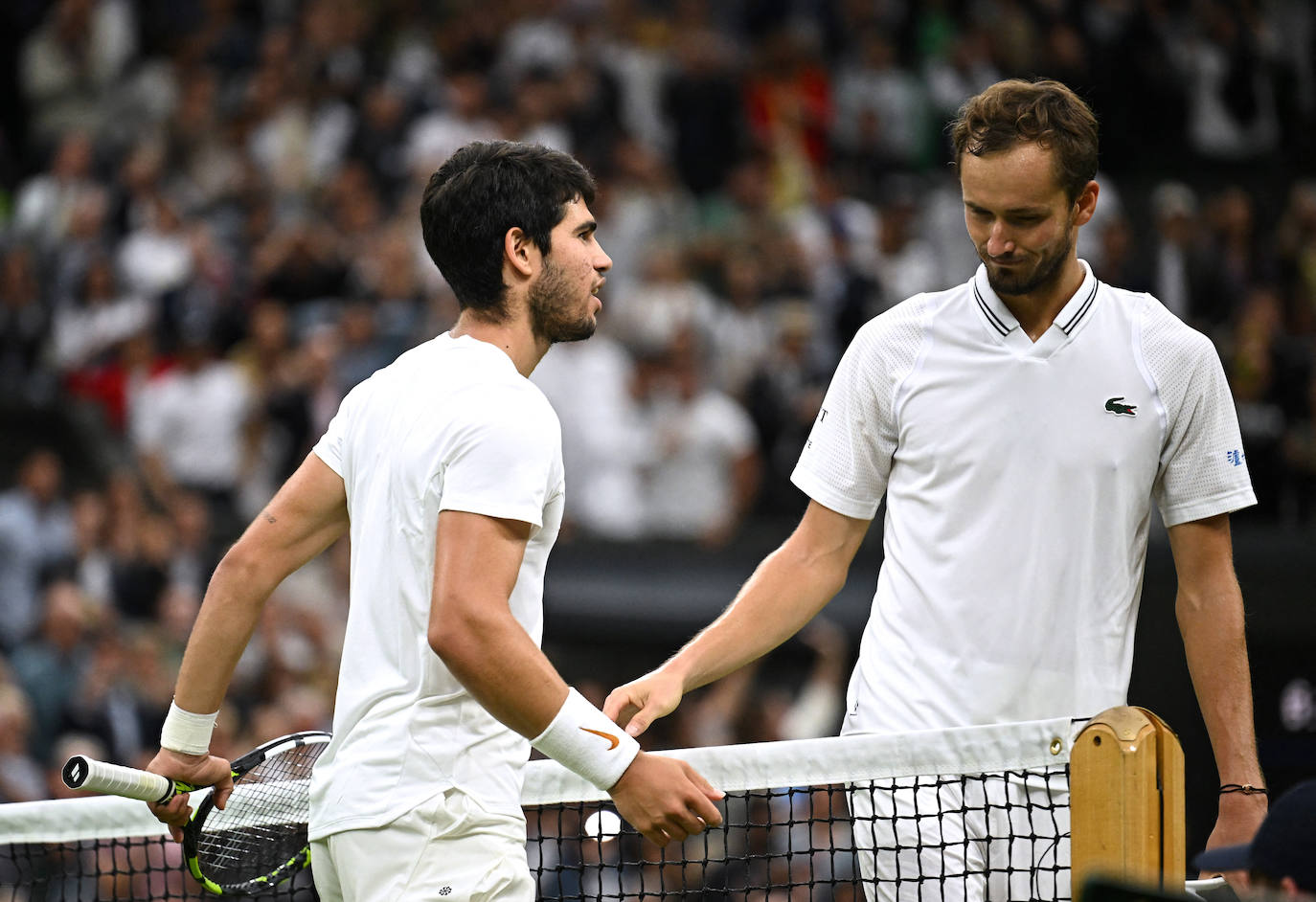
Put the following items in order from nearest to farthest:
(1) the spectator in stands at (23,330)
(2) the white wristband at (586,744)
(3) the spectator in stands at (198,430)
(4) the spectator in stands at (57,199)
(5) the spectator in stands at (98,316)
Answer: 1. (2) the white wristband at (586,744)
2. (3) the spectator in stands at (198,430)
3. (5) the spectator in stands at (98,316)
4. (1) the spectator in stands at (23,330)
5. (4) the spectator in stands at (57,199)

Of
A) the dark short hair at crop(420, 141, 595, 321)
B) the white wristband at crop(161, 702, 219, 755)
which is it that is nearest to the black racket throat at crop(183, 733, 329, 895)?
the white wristband at crop(161, 702, 219, 755)

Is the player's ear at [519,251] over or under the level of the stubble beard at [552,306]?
over

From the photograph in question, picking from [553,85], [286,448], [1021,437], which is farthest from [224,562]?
[553,85]

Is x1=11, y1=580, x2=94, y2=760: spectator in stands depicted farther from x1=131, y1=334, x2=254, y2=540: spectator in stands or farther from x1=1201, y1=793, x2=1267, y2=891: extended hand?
x1=1201, y1=793, x2=1267, y2=891: extended hand

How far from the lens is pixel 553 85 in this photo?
44.2 ft

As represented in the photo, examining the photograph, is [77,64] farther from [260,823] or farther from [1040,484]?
[1040,484]

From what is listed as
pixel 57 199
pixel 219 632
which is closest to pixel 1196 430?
pixel 219 632

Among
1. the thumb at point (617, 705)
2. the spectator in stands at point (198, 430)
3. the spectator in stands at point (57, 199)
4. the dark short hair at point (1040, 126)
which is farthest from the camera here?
the spectator in stands at point (57, 199)

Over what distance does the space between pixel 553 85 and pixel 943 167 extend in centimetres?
340

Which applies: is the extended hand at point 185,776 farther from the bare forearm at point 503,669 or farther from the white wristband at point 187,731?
the bare forearm at point 503,669

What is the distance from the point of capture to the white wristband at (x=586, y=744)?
3.18m

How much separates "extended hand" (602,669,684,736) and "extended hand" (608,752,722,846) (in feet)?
1.59

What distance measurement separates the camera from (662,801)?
3221 millimetres

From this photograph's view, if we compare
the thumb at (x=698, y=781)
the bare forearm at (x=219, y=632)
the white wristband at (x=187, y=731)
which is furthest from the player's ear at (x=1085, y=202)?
the white wristband at (x=187, y=731)
